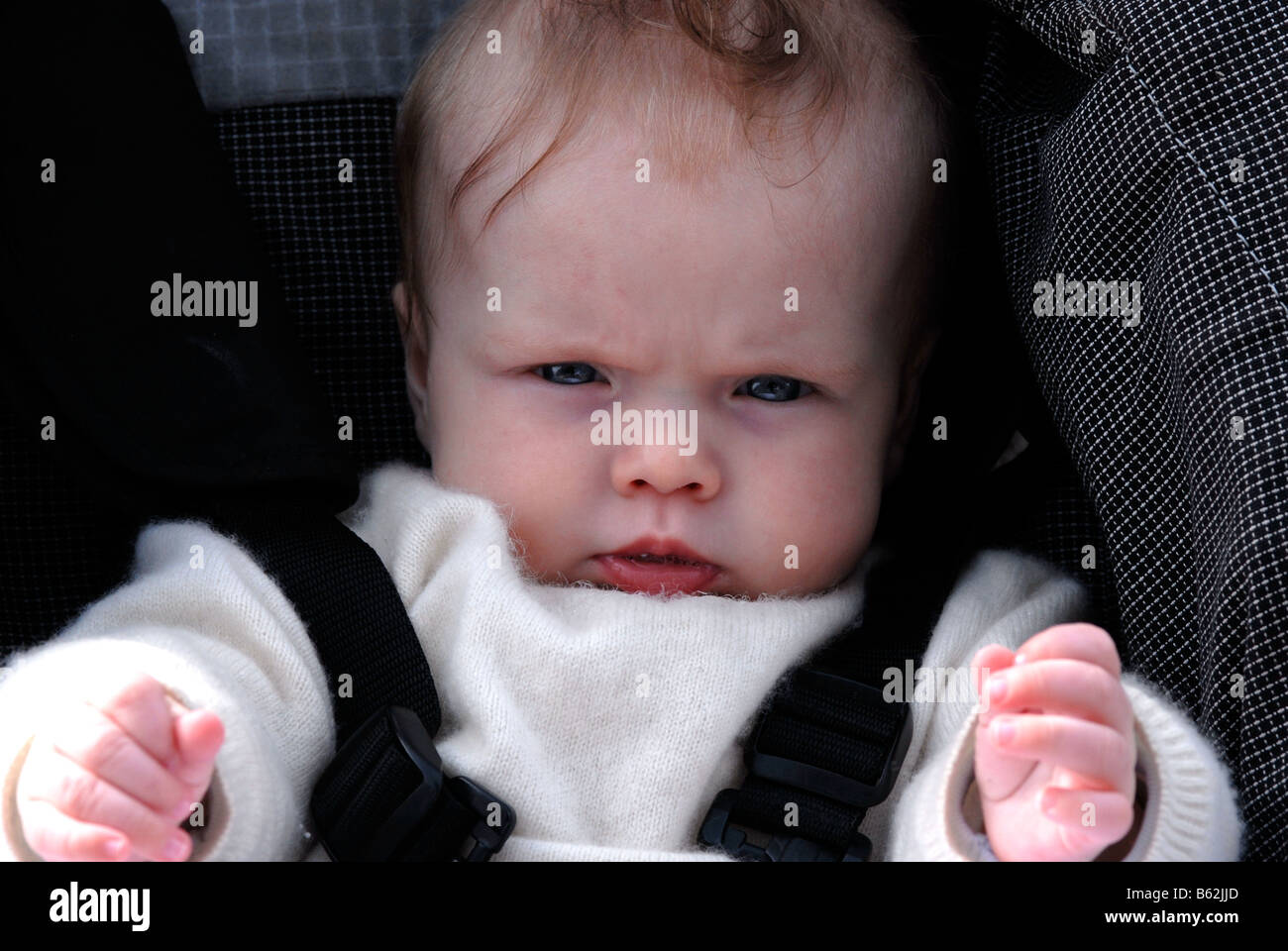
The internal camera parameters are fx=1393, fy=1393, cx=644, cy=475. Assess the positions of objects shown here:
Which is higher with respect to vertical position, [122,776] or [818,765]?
[122,776]

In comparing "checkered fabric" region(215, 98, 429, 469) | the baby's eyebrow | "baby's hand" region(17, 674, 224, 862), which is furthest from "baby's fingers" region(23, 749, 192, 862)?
"checkered fabric" region(215, 98, 429, 469)

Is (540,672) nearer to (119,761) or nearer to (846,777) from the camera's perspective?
(846,777)

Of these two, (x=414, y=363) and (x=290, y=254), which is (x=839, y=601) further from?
(x=290, y=254)

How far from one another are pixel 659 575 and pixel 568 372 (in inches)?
7.9

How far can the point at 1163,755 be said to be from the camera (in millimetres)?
995

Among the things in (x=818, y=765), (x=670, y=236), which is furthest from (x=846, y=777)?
(x=670, y=236)

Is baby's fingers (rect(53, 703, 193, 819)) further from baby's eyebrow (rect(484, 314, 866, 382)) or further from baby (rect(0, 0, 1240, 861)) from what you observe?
baby's eyebrow (rect(484, 314, 866, 382))

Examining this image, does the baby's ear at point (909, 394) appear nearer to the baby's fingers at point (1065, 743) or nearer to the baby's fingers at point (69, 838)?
the baby's fingers at point (1065, 743)

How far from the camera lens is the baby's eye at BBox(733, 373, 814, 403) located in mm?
1255

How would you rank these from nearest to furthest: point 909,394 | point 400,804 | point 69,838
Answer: point 69,838
point 400,804
point 909,394

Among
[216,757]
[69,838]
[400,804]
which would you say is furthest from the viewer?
[400,804]

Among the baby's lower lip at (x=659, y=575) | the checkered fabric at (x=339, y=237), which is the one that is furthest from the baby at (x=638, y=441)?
the checkered fabric at (x=339, y=237)

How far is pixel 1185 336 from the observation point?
3.47 ft

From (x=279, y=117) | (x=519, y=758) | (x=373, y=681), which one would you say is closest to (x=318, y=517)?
(x=373, y=681)
